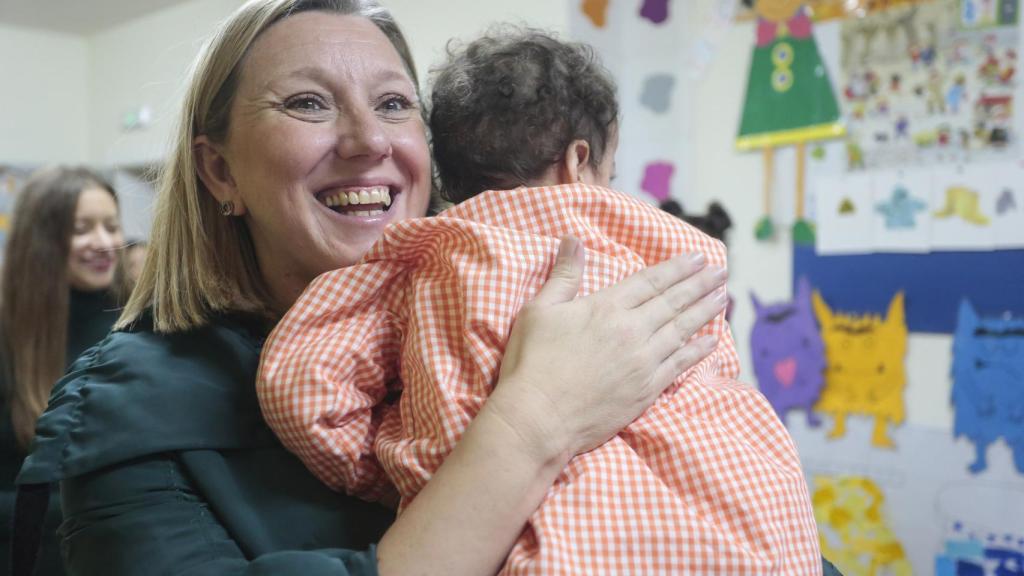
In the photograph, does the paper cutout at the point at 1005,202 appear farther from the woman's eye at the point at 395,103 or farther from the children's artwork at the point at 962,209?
the woman's eye at the point at 395,103

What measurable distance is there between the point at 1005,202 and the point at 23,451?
9.35ft

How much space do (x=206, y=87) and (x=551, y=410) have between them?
2.49 ft

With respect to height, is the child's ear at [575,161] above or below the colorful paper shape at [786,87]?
below

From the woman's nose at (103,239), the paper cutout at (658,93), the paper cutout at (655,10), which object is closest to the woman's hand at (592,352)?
the paper cutout at (658,93)

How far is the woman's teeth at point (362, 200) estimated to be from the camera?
1.22 metres

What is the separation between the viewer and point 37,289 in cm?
271

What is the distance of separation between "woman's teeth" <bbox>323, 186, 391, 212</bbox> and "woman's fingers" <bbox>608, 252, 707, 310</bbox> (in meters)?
0.40

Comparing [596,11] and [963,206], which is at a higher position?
[596,11]

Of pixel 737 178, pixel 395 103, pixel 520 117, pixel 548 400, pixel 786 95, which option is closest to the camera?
pixel 548 400

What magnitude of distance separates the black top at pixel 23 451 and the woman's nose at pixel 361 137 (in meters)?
0.56

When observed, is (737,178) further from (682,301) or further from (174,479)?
(174,479)

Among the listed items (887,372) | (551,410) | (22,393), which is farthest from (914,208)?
(22,393)

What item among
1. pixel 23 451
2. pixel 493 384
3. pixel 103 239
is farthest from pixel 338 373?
pixel 103 239

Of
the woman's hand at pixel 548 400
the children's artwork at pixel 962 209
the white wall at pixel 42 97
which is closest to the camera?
the woman's hand at pixel 548 400
